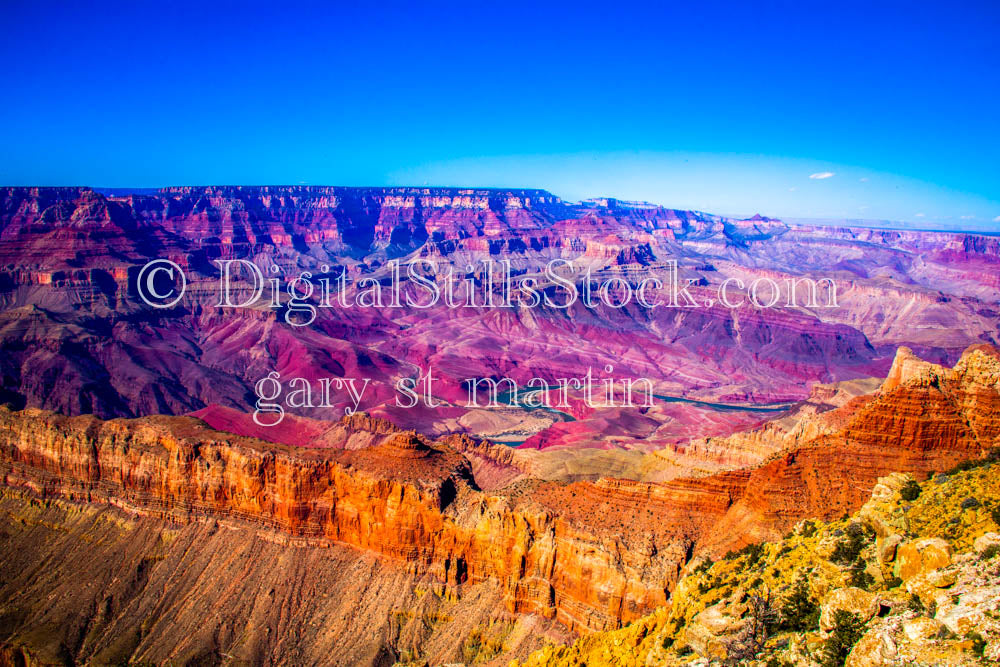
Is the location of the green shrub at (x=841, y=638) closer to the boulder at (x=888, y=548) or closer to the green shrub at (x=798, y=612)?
the green shrub at (x=798, y=612)

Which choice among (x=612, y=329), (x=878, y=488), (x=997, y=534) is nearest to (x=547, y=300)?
(x=612, y=329)

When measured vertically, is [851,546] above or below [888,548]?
below

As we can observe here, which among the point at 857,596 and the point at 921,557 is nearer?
the point at 857,596

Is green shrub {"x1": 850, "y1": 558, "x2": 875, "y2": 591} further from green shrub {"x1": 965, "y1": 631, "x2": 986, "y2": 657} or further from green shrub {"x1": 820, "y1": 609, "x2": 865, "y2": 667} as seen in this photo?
green shrub {"x1": 965, "y1": 631, "x2": 986, "y2": 657}

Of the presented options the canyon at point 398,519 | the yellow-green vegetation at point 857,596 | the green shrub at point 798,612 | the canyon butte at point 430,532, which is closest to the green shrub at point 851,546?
the yellow-green vegetation at point 857,596

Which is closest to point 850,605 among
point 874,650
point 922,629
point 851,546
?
point 874,650

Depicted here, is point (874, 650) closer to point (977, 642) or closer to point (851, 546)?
point (977, 642)

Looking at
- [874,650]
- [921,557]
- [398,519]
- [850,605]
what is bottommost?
[398,519]

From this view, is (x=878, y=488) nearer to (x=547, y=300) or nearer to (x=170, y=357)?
(x=170, y=357)
